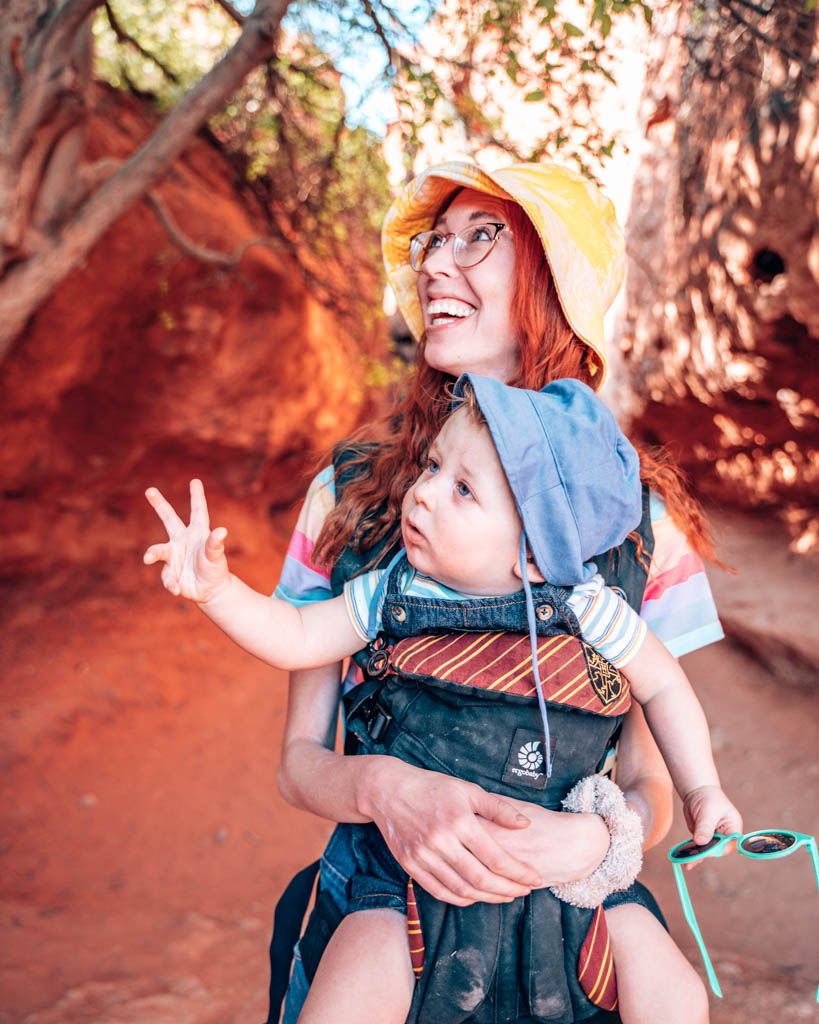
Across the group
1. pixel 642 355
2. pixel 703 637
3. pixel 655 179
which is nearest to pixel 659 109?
pixel 655 179

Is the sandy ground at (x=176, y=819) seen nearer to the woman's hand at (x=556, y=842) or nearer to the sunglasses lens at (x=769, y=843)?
the sunglasses lens at (x=769, y=843)

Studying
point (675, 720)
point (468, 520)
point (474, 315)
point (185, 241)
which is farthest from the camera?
point (185, 241)

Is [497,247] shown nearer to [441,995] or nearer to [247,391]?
[441,995]

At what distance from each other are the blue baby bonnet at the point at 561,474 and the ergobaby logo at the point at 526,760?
269mm

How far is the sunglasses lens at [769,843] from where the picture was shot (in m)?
1.40

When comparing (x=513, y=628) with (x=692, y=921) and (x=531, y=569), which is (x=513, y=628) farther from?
(x=692, y=921)

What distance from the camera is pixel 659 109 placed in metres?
5.35

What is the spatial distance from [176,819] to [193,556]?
342 cm

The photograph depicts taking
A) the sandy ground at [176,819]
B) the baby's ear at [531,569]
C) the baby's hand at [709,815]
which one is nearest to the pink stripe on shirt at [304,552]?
the baby's ear at [531,569]

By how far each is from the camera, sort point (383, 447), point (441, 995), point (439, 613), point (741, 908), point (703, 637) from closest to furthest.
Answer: point (441, 995) < point (439, 613) < point (703, 637) < point (383, 447) < point (741, 908)

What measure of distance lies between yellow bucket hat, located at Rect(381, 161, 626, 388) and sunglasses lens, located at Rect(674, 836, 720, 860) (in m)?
0.96

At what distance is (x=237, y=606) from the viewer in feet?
4.61

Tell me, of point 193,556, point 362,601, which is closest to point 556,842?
point 362,601

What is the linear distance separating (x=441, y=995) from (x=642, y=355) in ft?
15.2
